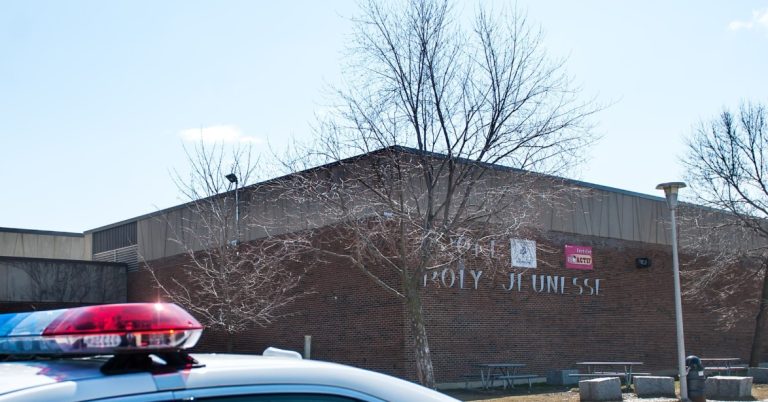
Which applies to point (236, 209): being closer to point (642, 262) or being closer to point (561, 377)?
point (561, 377)

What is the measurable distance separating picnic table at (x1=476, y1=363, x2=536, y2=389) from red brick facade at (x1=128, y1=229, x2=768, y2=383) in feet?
1.53

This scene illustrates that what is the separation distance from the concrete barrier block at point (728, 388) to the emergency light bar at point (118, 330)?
62.1 feet

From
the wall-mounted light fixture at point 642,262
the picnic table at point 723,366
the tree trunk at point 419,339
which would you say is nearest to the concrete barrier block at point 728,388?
the picnic table at point 723,366

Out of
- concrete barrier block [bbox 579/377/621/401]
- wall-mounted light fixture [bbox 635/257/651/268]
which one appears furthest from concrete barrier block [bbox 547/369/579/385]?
wall-mounted light fixture [bbox 635/257/651/268]

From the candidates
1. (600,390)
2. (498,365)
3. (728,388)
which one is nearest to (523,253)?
(498,365)

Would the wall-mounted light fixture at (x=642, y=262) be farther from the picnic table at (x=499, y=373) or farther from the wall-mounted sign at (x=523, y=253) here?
the picnic table at (x=499, y=373)

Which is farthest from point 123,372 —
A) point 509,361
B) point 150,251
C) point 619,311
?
point 150,251

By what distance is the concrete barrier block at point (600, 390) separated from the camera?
18.6 metres

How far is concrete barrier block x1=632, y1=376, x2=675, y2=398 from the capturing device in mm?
19562

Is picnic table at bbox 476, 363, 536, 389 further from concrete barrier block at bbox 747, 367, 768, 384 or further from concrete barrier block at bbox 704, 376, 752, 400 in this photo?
concrete barrier block at bbox 747, 367, 768, 384

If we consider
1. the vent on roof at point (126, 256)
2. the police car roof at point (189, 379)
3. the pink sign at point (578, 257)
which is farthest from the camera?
the vent on roof at point (126, 256)

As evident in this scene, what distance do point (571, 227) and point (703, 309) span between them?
8.67m

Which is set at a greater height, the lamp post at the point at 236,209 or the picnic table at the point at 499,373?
the lamp post at the point at 236,209

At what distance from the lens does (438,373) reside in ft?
78.1
